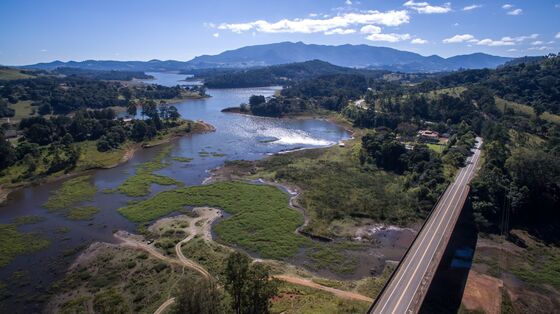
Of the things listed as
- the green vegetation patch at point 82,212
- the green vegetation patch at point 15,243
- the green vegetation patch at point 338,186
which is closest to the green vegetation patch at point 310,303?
the green vegetation patch at point 338,186

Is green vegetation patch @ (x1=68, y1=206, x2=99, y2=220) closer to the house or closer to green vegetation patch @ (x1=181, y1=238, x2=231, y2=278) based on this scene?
green vegetation patch @ (x1=181, y1=238, x2=231, y2=278)

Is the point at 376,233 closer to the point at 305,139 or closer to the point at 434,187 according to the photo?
the point at 434,187

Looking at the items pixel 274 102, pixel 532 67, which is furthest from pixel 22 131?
pixel 532 67

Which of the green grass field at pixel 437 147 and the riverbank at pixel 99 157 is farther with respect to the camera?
the green grass field at pixel 437 147

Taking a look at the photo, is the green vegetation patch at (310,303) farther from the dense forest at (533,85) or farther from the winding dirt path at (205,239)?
the dense forest at (533,85)

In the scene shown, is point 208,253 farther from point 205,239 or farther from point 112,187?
point 112,187

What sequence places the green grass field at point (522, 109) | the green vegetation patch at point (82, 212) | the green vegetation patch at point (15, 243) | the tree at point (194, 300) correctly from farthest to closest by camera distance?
1. the green grass field at point (522, 109)
2. the green vegetation patch at point (82, 212)
3. the green vegetation patch at point (15, 243)
4. the tree at point (194, 300)
